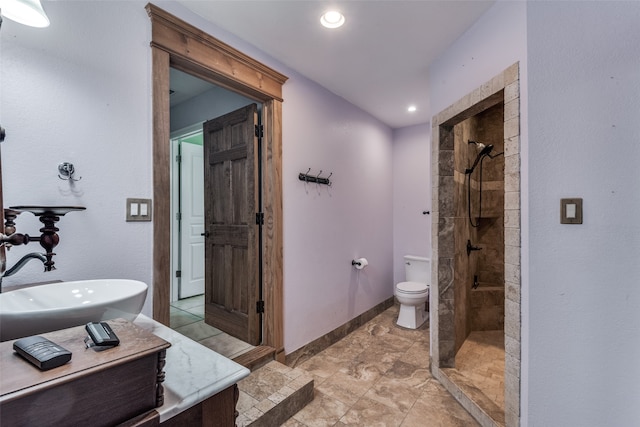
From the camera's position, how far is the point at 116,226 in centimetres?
147

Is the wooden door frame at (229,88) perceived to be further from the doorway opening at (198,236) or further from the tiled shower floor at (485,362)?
the tiled shower floor at (485,362)

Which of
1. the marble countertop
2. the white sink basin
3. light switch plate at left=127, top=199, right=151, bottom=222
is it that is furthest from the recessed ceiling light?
the marble countertop

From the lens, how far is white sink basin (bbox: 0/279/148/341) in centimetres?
75

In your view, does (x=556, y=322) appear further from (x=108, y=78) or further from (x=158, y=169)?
(x=108, y=78)

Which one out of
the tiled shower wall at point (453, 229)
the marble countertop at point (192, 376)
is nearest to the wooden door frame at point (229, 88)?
the marble countertop at point (192, 376)

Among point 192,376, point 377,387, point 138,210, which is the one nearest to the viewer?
point 192,376

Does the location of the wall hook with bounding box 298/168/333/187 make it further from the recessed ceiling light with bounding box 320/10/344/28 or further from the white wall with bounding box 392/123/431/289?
the white wall with bounding box 392/123/431/289

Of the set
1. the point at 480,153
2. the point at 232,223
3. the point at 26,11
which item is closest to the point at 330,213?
the point at 232,223

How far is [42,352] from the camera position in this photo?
590mm

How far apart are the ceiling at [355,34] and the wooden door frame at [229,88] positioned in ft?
0.54

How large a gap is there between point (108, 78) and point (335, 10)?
49.9 inches

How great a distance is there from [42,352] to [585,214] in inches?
77.4

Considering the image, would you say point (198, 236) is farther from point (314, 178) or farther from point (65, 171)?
point (65, 171)

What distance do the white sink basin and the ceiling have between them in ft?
5.20
